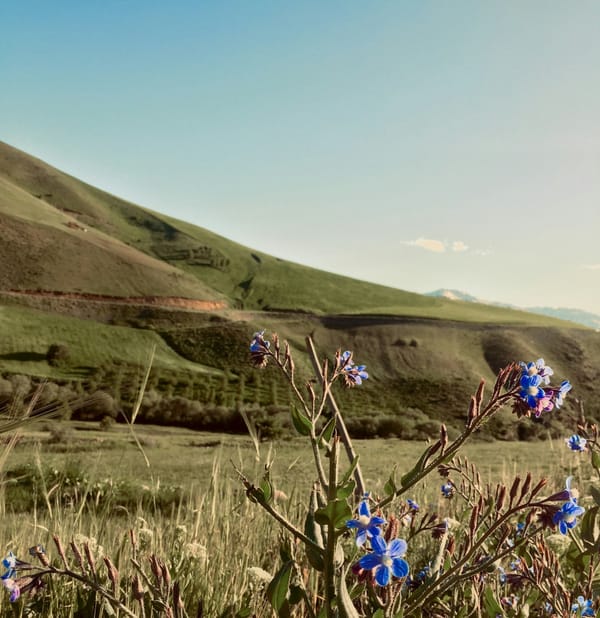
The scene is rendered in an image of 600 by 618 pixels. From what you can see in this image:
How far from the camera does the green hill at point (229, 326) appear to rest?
55.5 metres

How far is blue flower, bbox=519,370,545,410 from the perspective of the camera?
1.38m

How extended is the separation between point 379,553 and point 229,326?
72467 millimetres

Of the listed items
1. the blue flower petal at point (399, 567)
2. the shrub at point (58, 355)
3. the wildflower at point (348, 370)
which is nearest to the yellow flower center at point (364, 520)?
the blue flower petal at point (399, 567)

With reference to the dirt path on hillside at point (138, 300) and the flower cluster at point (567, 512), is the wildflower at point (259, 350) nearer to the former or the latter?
the flower cluster at point (567, 512)

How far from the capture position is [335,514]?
3.93ft

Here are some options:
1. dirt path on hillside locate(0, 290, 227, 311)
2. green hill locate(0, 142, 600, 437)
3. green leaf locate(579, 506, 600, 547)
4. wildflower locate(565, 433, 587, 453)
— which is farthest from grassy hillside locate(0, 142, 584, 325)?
green leaf locate(579, 506, 600, 547)

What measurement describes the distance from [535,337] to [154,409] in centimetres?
6823

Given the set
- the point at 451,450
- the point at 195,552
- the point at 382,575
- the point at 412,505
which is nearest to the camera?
the point at 382,575

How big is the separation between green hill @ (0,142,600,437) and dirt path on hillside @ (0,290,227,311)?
243 mm

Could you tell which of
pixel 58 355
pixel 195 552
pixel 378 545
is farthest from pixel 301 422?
pixel 58 355

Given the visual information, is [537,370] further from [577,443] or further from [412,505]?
[577,443]

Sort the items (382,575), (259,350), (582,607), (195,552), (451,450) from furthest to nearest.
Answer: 1. (195,552)
2. (582,607)
3. (259,350)
4. (451,450)
5. (382,575)

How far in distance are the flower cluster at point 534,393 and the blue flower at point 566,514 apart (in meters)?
0.25

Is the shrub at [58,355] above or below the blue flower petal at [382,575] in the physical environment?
below
